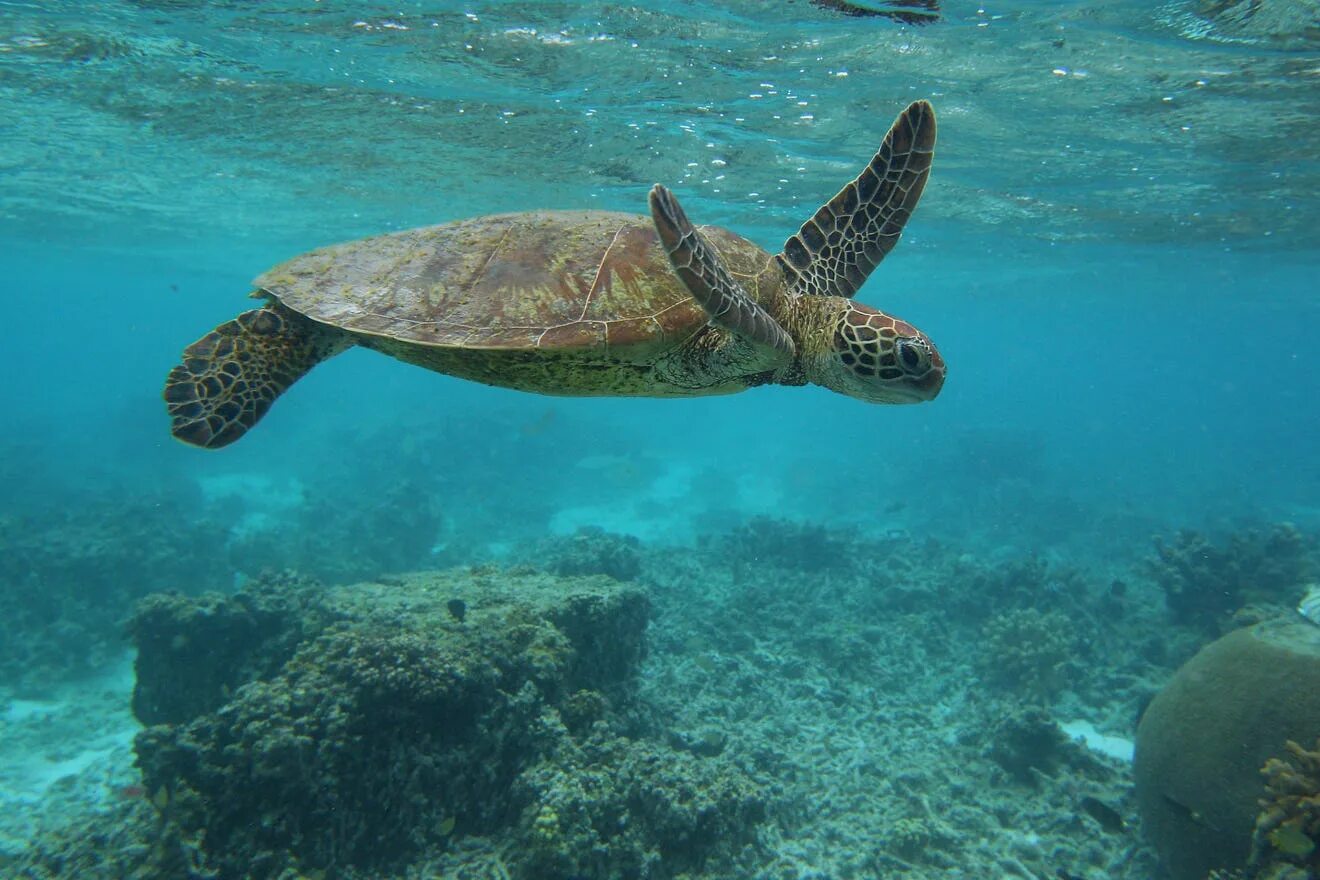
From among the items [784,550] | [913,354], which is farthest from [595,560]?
[913,354]

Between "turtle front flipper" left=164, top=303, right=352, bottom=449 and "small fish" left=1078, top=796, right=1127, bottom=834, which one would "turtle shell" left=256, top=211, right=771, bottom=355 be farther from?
"small fish" left=1078, top=796, right=1127, bottom=834

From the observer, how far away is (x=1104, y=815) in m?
→ 7.27

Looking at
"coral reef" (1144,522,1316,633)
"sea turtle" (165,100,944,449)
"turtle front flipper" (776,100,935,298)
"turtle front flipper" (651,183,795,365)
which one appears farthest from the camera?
"coral reef" (1144,522,1316,633)

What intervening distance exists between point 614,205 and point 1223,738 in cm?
2059

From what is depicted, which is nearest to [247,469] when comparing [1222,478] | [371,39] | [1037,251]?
[371,39]

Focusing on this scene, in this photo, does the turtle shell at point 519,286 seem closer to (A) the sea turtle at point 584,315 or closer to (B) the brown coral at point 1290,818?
(A) the sea turtle at point 584,315

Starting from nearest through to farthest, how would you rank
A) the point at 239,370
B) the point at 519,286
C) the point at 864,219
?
the point at 519,286 → the point at 239,370 → the point at 864,219

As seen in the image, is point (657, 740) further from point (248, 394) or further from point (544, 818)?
point (248, 394)

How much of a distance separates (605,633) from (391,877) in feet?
10.2

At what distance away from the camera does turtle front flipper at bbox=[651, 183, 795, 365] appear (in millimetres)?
3152

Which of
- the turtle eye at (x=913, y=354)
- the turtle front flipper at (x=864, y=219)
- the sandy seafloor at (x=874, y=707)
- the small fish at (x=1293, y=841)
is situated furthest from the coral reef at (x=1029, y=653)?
the turtle eye at (x=913, y=354)

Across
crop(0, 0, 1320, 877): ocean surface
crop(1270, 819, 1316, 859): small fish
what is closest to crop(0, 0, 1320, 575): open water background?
crop(0, 0, 1320, 877): ocean surface

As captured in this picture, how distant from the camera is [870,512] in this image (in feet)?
85.8

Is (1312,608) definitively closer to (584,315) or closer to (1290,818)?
(1290,818)
